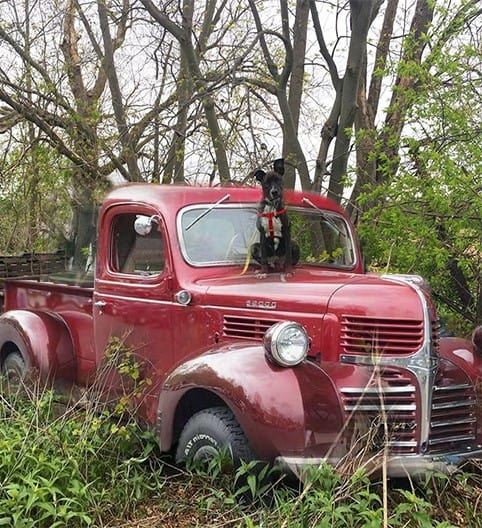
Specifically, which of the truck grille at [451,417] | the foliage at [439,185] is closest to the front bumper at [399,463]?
the truck grille at [451,417]

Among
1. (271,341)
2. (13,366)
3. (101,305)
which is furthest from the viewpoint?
(13,366)

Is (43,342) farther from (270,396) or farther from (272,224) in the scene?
(270,396)

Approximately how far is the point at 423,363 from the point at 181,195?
6.54 feet

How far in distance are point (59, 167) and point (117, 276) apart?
17.0 ft

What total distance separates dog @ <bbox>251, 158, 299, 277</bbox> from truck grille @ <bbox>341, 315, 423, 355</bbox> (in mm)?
920

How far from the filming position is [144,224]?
456cm

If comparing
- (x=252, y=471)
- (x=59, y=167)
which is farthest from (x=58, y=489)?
(x=59, y=167)

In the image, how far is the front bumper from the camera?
3.38 meters

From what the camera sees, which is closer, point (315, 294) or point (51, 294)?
point (315, 294)

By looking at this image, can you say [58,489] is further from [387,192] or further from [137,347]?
[387,192]

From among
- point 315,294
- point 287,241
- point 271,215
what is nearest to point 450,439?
point 315,294

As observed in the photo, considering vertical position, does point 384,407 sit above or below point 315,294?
below

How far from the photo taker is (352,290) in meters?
3.90

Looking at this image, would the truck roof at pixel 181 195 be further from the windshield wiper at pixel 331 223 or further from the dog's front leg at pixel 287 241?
the dog's front leg at pixel 287 241
